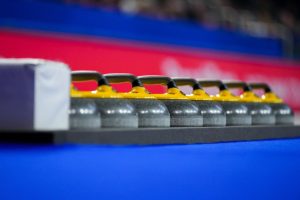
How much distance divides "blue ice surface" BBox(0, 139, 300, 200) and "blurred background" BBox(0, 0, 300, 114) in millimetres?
3253

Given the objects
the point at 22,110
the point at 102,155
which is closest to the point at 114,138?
the point at 102,155

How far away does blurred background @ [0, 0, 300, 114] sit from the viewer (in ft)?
17.4

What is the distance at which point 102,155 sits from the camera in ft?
4.81

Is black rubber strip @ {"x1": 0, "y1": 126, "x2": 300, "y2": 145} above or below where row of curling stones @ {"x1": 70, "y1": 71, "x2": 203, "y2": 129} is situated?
below

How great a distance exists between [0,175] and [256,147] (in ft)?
2.85

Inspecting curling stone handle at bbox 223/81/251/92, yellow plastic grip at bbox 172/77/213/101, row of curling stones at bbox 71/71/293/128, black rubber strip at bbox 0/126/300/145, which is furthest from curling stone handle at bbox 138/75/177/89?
curling stone handle at bbox 223/81/251/92

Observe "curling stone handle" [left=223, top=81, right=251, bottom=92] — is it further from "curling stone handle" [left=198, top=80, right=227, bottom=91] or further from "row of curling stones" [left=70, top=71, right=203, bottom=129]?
"row of curling stones" [left=70, top=71, right=203, bottom=129]

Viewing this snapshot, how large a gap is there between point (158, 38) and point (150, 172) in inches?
211

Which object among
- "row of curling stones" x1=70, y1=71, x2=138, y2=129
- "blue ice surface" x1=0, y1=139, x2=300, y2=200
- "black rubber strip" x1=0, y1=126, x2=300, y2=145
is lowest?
"blue ice surface" x1=0, y1=139, x2=300, y2=200

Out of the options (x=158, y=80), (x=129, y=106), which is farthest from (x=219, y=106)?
(x=129, y=106)

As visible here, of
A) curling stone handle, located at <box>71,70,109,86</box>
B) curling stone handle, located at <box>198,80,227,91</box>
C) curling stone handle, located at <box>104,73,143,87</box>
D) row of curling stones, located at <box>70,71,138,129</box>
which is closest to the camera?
row of curling stones, located at <box>70,71,138,129</box>

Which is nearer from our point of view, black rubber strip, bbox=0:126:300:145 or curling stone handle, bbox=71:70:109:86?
black rubber strip, bbox=0:126:300:145

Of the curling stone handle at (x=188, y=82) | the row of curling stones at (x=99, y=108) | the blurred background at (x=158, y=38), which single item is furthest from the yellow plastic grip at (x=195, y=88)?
the blurred background at (x=158, y=38)

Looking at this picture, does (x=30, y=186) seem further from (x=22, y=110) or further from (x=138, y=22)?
(x=138, y=22)
